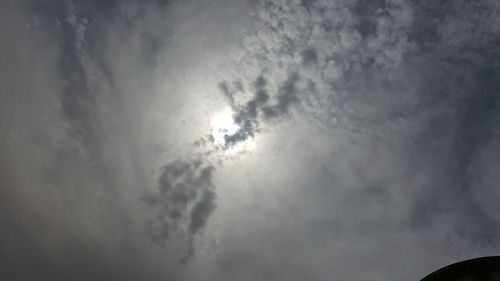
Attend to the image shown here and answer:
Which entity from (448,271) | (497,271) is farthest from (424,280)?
(497,271)

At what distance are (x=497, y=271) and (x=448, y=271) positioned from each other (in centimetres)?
306

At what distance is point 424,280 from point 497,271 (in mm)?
4903

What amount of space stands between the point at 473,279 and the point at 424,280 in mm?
3284

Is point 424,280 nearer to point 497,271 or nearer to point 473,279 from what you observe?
point 473,279

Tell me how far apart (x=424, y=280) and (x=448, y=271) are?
6.28 feet

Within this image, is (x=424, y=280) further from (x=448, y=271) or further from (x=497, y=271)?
→ (x=497, y=271)

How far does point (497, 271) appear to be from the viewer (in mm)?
24047

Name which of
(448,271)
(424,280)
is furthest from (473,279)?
(424,280)

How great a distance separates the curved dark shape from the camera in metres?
24.2

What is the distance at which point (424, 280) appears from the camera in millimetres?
26719

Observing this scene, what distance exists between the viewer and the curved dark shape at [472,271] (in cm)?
Answer: 2416

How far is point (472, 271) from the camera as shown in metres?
25.0

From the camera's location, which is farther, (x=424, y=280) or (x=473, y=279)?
(x=424, y=280)

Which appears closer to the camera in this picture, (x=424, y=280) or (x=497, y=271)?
(x=497, y=271)
